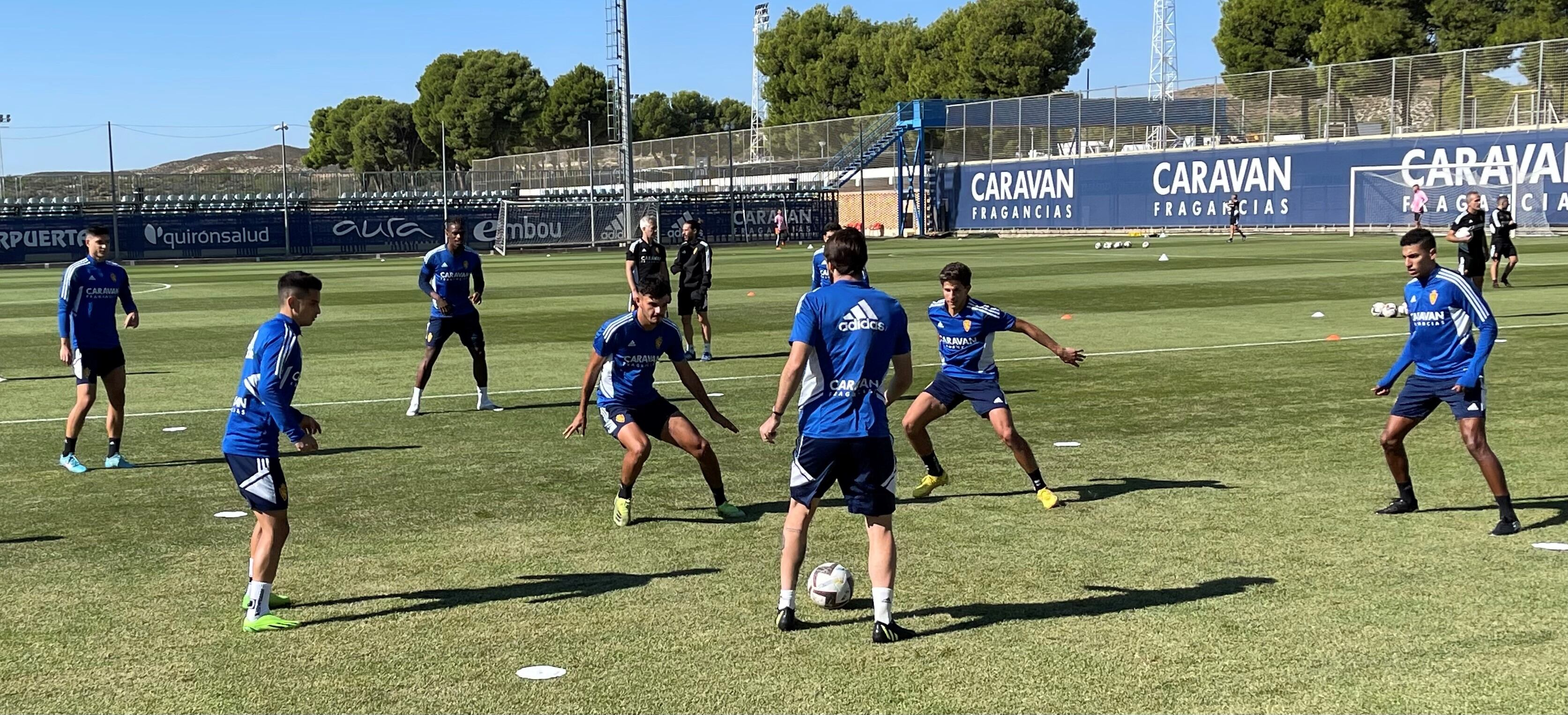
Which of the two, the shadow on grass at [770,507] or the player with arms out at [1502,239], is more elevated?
the player with arms out at [1502,239]

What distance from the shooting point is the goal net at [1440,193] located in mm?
49688

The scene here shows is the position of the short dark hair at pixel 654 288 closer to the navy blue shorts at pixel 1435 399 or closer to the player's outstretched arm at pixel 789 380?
the player's outstretched arm at pixel 789 380

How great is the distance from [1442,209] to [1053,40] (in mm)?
50172

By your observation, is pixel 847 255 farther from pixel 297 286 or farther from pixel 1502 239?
pixel 1502 239

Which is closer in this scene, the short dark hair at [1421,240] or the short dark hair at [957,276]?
the short dark hair at [1421,240]

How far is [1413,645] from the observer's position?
261 inches

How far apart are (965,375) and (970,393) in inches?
5.1

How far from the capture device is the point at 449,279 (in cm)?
1578

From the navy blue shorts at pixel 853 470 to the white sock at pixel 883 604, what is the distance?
0.35 metres

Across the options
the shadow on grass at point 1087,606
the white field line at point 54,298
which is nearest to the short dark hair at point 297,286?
the shadow on grass at point 1087,606

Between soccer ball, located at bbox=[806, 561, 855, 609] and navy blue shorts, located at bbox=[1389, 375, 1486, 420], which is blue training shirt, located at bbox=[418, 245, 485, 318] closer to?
soccer ball, located at bbox=[806, 561, 855, 609]

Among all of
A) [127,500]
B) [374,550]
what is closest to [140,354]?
[127,500]

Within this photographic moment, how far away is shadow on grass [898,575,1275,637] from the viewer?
7254 mm

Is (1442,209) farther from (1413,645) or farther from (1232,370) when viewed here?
(1413,645)
